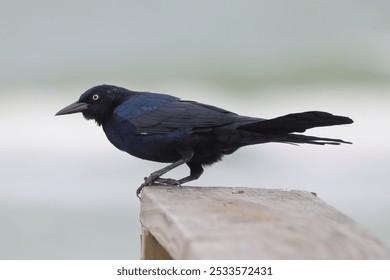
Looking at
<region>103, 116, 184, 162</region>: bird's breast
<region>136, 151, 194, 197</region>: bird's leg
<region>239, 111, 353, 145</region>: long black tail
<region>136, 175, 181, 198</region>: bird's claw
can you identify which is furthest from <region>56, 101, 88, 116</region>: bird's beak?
<region>239, 111, 353, 145</region>: long black tail

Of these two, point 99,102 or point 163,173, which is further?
point 99,102

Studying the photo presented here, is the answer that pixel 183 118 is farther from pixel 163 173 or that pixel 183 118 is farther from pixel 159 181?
pixel 159 181

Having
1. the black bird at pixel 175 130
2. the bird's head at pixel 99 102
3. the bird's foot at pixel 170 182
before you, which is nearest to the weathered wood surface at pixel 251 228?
the bird's foot at pixel 170 182

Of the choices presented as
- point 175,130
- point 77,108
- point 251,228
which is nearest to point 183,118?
Result: point 175,130

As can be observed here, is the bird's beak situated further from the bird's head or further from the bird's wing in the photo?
the bird's wing

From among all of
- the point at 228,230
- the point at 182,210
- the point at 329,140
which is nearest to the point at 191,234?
the point at 228,230

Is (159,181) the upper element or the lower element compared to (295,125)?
lower
